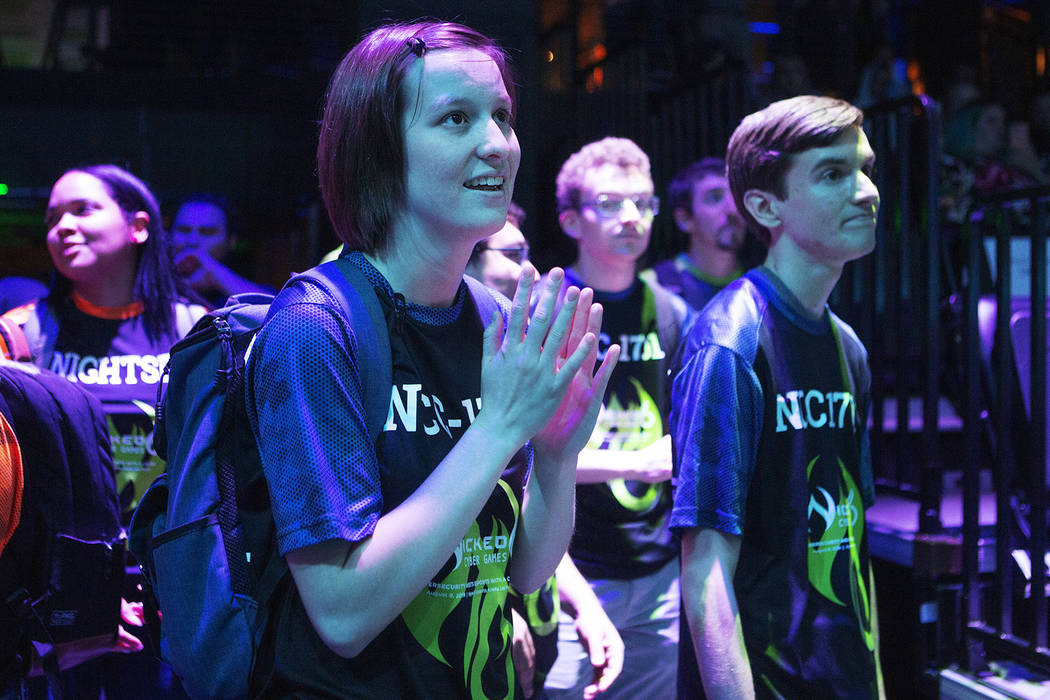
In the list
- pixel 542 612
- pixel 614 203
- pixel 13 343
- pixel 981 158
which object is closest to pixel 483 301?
pixel 542 612

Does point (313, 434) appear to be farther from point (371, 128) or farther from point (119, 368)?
point (119, 368)

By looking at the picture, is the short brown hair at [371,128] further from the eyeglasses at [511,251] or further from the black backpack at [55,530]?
the eyeglasses at [511,251]

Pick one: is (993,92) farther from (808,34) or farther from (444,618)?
(444,618)

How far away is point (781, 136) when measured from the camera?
214 cm

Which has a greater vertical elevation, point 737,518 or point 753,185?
point 753,185

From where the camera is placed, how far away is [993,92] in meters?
8.85

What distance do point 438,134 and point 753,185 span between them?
1.07m

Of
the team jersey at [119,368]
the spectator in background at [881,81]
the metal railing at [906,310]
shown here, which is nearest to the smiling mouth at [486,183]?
the team jersey at [119,368]

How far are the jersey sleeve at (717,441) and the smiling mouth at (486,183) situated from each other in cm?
67

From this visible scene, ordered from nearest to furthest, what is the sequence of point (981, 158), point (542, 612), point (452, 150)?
point (452, 150) → point (542, 612) → point (981, 158)

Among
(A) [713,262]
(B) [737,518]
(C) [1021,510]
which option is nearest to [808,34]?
(A) [713,262]

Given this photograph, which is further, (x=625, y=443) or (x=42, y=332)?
(x=625, y=443)

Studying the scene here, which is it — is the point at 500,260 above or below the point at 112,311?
above

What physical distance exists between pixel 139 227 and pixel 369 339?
1.98m
